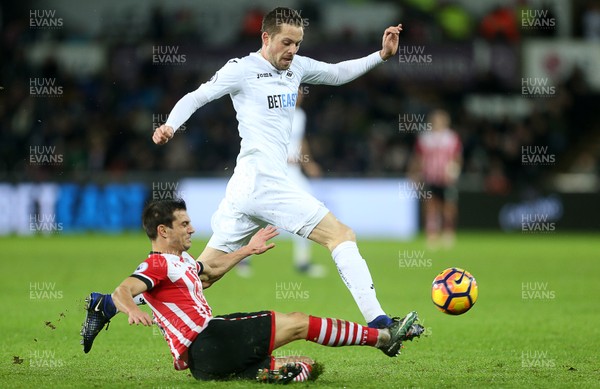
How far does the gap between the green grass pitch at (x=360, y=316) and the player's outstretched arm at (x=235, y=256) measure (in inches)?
27.4

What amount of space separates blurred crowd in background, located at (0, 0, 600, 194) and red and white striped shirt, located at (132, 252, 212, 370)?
14.9 metres

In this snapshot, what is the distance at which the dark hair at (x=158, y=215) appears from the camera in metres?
6.42

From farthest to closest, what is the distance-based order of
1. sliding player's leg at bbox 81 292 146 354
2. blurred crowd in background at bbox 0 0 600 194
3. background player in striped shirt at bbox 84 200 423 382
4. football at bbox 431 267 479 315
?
blurred crowd in background at bbox 0 0 600 194, football at bbox 431 267 479 315, sliding player's leg at bbox 81 292 146 354, background player in striped shirt at bbox 84 200 423 382

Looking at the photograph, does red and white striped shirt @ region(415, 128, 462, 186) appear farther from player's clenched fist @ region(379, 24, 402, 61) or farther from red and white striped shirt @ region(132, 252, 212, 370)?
red and white striped shirt @ region(132, 252, 212, 370)

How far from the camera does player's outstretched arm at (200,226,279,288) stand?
269 inches

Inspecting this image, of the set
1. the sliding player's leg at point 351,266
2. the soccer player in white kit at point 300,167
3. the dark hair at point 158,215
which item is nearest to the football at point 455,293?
the sliding player's leg at point 351,266

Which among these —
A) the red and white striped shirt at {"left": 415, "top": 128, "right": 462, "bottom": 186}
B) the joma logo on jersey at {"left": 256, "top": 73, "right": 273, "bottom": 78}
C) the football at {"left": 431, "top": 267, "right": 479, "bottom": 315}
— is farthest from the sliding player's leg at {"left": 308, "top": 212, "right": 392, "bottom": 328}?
the red and white striped shirt at {"left": 415, "top": 128, "right": 462, "bottom": 186}

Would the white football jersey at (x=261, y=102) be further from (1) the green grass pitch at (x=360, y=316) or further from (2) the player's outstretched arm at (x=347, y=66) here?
(1) the green grass pitch at (x=360, y=316)

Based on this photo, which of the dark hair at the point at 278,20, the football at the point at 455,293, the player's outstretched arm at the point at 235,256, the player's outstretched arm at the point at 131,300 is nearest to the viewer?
the player's outstretched arm at the point at 131,300

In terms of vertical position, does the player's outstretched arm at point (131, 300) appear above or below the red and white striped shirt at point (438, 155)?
below

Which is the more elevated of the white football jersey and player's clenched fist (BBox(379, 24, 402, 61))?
player's clenched fist (BBox(379, 24, 402, 61))

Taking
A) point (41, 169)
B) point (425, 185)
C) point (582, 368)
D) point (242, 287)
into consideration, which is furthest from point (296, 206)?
point (41, 169)

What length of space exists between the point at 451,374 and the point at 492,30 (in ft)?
66.6

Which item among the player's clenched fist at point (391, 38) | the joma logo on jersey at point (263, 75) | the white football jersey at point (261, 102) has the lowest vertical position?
the white football jersey at point (261, 102)
